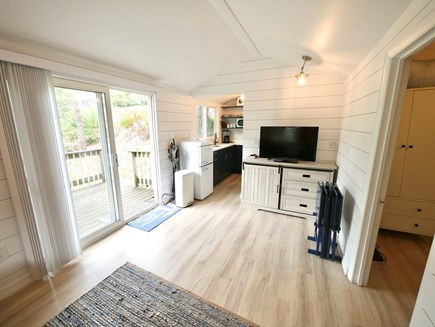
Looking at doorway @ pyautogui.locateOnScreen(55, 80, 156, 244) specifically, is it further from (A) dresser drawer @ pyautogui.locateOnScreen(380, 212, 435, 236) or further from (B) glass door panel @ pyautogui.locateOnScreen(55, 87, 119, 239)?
(A) dresser drawer @ pyautogui.locateOnScreen(380, 212, 435, 236)

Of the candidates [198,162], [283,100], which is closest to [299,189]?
[283,100]

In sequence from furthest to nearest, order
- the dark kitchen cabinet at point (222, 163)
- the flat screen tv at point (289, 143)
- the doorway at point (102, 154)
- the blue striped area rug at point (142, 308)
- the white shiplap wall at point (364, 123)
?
the dark kitchen cabinet at point (222, 163) < the flat screen tv at point (289, 143) < the doorway at point (102, 154) < the blue striped area rug at point (142, 308) < the white shiplap wall at point (364, 123)

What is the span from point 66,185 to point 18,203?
390mm

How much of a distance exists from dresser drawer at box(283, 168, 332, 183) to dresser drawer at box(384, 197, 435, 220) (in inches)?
31.2

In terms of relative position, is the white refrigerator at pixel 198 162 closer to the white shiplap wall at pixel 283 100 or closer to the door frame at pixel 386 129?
the white shiplap wall at pixel 283 100

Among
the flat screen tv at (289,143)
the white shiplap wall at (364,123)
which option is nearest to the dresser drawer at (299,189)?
the flat screen tv at (289,143)

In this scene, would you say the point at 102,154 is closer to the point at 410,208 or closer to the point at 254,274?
the point at 254,274

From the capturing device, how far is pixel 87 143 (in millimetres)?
2521

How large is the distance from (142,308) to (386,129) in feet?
8.05

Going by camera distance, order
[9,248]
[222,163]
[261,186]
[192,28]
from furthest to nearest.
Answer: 1. [222,163]
2. [261,186]
3. [192,28]
4. [9,248]

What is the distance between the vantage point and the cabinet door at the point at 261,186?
10.2 ft

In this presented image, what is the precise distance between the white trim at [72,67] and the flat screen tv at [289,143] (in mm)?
2171

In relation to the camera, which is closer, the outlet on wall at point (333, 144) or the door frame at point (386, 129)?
the door frame at point (386, 129)

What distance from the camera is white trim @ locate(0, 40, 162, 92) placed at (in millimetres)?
1511
